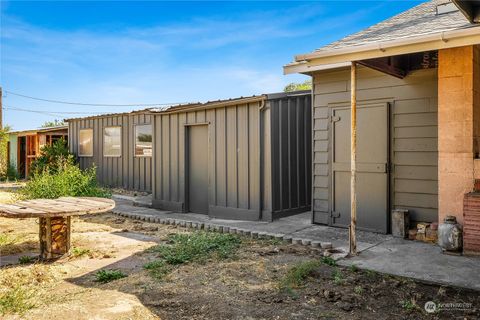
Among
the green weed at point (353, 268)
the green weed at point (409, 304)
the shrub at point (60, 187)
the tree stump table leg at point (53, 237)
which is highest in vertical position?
the shrub at point (60, 187)

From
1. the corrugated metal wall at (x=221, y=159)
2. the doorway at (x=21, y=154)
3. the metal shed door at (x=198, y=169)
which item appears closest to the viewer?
the corrugated metal wall at (x=221, y=159)

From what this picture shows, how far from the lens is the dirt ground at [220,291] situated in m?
3.04

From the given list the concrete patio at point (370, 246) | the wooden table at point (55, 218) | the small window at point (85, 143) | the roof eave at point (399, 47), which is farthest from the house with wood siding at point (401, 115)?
the small window at point (85, 143)

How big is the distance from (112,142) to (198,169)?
6.33m

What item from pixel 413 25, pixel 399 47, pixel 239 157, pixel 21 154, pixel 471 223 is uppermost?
pixel 413 25

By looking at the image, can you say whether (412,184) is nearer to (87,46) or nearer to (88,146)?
(88,146)

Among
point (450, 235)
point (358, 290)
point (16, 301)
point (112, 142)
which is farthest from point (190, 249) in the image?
point (112, 142)

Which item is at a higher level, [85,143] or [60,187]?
[85,143]

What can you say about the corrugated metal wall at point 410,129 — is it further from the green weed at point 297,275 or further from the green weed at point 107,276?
the green weed at point 107,276

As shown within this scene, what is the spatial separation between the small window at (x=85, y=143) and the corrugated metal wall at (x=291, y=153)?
30.9 feet

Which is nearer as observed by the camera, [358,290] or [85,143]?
[358,290]

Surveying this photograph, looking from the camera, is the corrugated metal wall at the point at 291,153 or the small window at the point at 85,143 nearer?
the corrugated metal wall at the point at 291,153

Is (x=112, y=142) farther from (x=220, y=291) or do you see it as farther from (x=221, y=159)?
(x=220, y=291)

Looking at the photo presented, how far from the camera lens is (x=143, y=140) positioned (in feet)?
39.6
